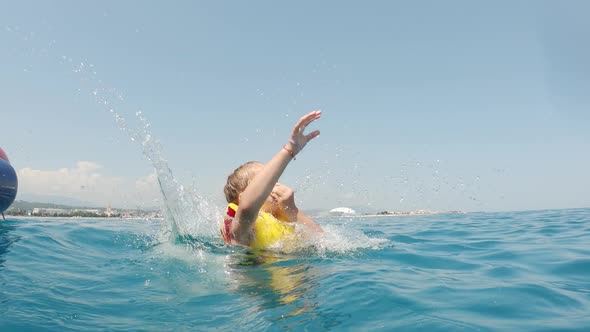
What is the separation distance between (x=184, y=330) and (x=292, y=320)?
0.92 metres

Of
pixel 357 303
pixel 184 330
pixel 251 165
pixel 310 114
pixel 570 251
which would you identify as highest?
pixel 310 114

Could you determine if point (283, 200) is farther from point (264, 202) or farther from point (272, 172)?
point (272, 172)

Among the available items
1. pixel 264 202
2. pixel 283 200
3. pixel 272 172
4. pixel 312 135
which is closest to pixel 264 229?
pixel 283 200

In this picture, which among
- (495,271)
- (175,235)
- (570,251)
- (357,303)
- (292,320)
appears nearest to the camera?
(292,320)

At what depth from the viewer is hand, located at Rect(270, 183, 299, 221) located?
17.7 ft

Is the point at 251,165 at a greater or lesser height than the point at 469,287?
greater

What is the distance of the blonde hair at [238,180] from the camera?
5.36 meters

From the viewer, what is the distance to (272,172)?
4094 millimetres

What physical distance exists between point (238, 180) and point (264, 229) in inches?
31.3

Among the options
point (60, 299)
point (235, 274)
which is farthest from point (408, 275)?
point (60, 299)

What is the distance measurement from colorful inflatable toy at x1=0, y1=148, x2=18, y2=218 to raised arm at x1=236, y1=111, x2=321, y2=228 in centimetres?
642

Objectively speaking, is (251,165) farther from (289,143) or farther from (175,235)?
(175,235)

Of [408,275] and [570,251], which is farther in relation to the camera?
[570,251]

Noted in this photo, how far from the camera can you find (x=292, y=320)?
10.9ft
